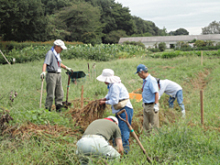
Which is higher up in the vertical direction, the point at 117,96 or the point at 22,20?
the point at 22,20

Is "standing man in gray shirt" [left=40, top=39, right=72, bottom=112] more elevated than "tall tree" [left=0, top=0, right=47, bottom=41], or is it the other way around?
"tall tree" [left=0, top=0, right=47, bottom=41]

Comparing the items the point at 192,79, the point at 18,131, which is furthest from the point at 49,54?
the point at 192,79

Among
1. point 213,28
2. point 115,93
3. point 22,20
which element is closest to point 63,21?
point 22,20

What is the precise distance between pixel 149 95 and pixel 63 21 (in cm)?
3873

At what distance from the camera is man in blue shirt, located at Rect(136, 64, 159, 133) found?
4395mm

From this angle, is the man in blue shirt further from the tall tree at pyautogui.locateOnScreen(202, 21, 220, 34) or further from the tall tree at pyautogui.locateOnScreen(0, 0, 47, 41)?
the tall tree at pyautogui.locateOnScreen(202, 21, 220, 34)

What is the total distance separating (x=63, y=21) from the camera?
133 ft

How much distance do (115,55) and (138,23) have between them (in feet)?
189

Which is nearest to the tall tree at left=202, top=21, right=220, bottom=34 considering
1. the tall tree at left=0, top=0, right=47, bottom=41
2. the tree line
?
the tree line

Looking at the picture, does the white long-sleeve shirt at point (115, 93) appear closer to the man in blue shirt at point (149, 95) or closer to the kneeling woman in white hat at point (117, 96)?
the kneeling woman in white hat at point (117, 96)

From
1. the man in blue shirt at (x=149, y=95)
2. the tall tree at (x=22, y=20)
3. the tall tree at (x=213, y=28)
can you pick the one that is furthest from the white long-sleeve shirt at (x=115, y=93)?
the tall tree at (x=213, y=28)

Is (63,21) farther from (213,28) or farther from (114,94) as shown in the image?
(213,28)

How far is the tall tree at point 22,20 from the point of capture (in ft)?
82.6

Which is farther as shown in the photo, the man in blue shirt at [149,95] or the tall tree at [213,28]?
the tall tree at [213,28]
